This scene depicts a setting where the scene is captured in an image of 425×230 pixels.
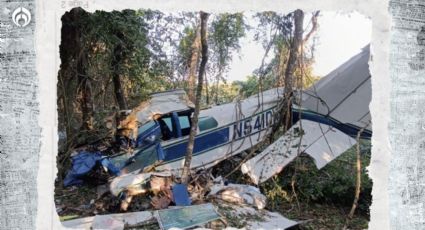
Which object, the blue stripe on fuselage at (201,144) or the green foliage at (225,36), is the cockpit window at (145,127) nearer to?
the blue stripe on fuselage at (201,144)

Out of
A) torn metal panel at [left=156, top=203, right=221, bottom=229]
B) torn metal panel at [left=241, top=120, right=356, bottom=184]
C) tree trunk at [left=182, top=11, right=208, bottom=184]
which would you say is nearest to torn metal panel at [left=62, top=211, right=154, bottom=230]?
torn metal panel at [left=156, top=203, right=221, bottom=229]

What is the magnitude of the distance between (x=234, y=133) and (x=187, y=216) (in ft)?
1.30

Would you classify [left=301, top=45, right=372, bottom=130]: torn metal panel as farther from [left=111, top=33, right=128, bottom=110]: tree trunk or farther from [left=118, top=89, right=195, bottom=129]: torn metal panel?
[left=111, top=33, right=128, bottom=110]: tree trunk

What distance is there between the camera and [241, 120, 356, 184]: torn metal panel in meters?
1.58

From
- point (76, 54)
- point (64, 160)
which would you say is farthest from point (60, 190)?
point (76, 54)

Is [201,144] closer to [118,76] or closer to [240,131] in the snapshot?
[240,131]

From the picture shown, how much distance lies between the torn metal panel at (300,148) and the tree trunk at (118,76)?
0.55 metres

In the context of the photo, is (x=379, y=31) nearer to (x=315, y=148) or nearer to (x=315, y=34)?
(x=315, y=34)

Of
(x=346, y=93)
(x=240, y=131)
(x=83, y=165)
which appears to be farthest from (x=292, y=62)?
(x=83, y=165)

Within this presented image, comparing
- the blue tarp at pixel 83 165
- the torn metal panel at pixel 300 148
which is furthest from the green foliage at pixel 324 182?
the blue tarp at pixel 83 165

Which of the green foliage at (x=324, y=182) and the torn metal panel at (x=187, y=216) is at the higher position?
the green foliage at (x=324, y=182)

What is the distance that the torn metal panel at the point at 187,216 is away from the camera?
1.41 m

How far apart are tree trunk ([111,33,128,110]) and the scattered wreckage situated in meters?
0.05

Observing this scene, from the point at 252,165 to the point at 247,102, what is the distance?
0.25 metres
